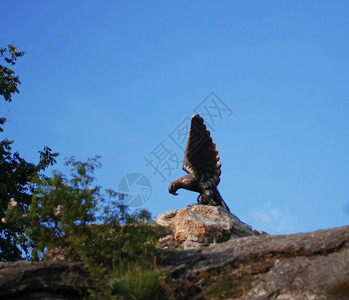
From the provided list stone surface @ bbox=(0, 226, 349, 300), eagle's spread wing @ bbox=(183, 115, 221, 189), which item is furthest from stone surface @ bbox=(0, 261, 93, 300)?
eagle's spread wing @ bbox=(183, 115, 221, 189)

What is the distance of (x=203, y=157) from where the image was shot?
14.1 m

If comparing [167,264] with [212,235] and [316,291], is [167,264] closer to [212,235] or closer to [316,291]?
[316,291]

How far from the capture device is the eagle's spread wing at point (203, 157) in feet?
45.4

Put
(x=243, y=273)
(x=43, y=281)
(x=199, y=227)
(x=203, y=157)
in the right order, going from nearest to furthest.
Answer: (x=43, y=281) < (x=243, y=273) < (x=199, y=227) < (x=203, y=157)

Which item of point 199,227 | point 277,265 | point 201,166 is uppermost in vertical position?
point 201,166

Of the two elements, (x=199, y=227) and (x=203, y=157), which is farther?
(x=203, y=157)

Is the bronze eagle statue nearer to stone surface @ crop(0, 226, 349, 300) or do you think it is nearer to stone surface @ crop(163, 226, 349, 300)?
stone surface @ crop(163, 226, 349, 300)

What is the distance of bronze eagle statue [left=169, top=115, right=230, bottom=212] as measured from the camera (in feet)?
45.1

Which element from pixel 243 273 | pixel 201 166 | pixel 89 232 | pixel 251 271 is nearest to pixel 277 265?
pixel 251 271

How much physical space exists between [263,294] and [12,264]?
3289 mm

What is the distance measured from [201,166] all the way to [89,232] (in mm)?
6481

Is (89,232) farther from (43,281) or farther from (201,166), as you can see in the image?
(201,166)

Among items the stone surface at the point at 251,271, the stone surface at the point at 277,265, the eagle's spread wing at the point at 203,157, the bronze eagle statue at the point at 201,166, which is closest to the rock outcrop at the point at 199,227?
the bronze eagle statue at the point at 201,166

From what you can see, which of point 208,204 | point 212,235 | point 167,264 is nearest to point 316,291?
point 167,264
